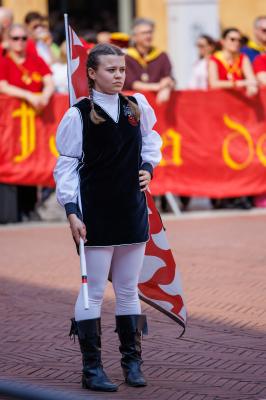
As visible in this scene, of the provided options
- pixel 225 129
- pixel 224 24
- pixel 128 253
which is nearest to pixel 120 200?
pixel 128 253

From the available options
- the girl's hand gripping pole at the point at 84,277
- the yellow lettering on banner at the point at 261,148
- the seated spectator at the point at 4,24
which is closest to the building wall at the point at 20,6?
the seated spectator at the point at 4,24

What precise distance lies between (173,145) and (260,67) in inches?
57.5

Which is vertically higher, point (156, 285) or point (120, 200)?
point (120, 200)

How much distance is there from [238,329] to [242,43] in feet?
26.6

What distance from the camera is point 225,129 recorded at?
13812mm

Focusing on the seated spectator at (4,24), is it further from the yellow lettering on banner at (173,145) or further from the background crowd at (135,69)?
the yellow lettering on banner at (173,145)

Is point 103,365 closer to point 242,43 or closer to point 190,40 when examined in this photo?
point 242,43

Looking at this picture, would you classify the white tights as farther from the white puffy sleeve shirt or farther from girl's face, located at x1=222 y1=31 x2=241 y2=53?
girl's face, located at x1=222 y1=31 x2=241 y2=53

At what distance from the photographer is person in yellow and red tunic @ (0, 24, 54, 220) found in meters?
13.0

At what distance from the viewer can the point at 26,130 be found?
13336 millimetres

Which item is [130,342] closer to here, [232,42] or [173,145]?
[173,145]

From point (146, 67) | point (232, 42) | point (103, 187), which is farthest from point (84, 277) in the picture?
point (232, 42)

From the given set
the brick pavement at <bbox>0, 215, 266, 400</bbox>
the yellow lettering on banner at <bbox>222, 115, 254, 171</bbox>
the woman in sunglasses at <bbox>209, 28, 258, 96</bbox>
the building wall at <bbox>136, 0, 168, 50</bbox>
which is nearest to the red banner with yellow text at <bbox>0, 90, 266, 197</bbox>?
the yellow lettering on banner at <bbox>222, 115, 254, 171</bbox>

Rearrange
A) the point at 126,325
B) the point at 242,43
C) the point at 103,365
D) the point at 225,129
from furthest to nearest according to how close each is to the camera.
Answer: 1. the point at 242,43
2. the point at 225,129
3. the point at 103,365
4. the point at 126,325
